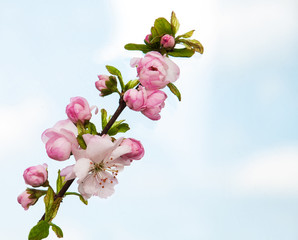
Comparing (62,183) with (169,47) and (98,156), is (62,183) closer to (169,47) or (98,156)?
(98,156)

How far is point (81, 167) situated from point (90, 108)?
27cm

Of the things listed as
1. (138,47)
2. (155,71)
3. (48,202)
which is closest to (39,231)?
(48,202)

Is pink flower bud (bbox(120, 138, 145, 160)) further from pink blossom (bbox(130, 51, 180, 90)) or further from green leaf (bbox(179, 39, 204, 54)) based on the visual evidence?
green leaf (bbox(179, 39, 204, 54))

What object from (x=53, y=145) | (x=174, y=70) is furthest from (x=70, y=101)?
(x=174, y=70)

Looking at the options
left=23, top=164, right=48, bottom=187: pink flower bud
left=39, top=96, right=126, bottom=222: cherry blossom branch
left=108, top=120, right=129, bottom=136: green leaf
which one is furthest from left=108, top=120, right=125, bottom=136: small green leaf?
left=23, top=164, right=48, bottom=187: pink flower bud

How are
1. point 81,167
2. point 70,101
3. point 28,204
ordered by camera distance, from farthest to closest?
point 28,204, point 70,101, point 81,167

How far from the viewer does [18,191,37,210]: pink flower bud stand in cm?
180

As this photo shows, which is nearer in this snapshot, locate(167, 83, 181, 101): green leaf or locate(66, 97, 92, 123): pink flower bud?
locate(66, 97, 92, 123): pink flower bud

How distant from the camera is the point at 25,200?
1.79m

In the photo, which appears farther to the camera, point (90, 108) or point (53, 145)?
point (90, 108)

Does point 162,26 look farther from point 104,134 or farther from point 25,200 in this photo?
point 25,200

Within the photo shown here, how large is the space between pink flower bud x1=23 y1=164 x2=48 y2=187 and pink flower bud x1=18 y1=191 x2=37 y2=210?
0.07 meters

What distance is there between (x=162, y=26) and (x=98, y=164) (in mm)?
661

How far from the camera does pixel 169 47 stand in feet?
5.93
